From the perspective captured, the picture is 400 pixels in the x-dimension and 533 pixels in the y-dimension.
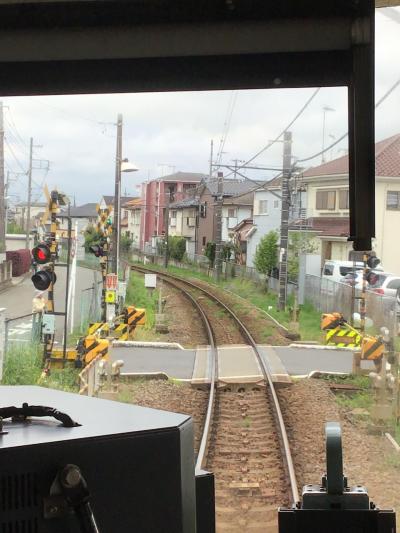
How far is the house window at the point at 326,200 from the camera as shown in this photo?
5.41ft

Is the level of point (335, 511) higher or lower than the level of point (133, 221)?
A: lower

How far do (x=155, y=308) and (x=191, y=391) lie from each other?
331 millimetres

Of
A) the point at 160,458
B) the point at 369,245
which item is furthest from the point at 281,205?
the point at 160,458

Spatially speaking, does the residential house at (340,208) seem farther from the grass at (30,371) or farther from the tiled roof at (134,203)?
the grass at (30,371)

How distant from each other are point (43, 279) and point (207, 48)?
94 centimetres

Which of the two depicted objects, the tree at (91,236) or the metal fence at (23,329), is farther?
the tree at (91,236)

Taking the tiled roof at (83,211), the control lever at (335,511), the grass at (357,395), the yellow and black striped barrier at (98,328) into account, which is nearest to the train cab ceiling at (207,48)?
the control lever at (335,511)

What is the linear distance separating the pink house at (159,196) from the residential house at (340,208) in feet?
1.21

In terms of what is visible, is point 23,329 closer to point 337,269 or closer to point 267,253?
point 267,253

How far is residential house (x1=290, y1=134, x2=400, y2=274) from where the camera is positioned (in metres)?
1.47

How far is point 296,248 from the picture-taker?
2033 mm

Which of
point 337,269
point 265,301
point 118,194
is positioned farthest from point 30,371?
point 337,269

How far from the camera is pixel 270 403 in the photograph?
7.34ft

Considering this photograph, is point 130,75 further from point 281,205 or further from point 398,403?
point 398,403
